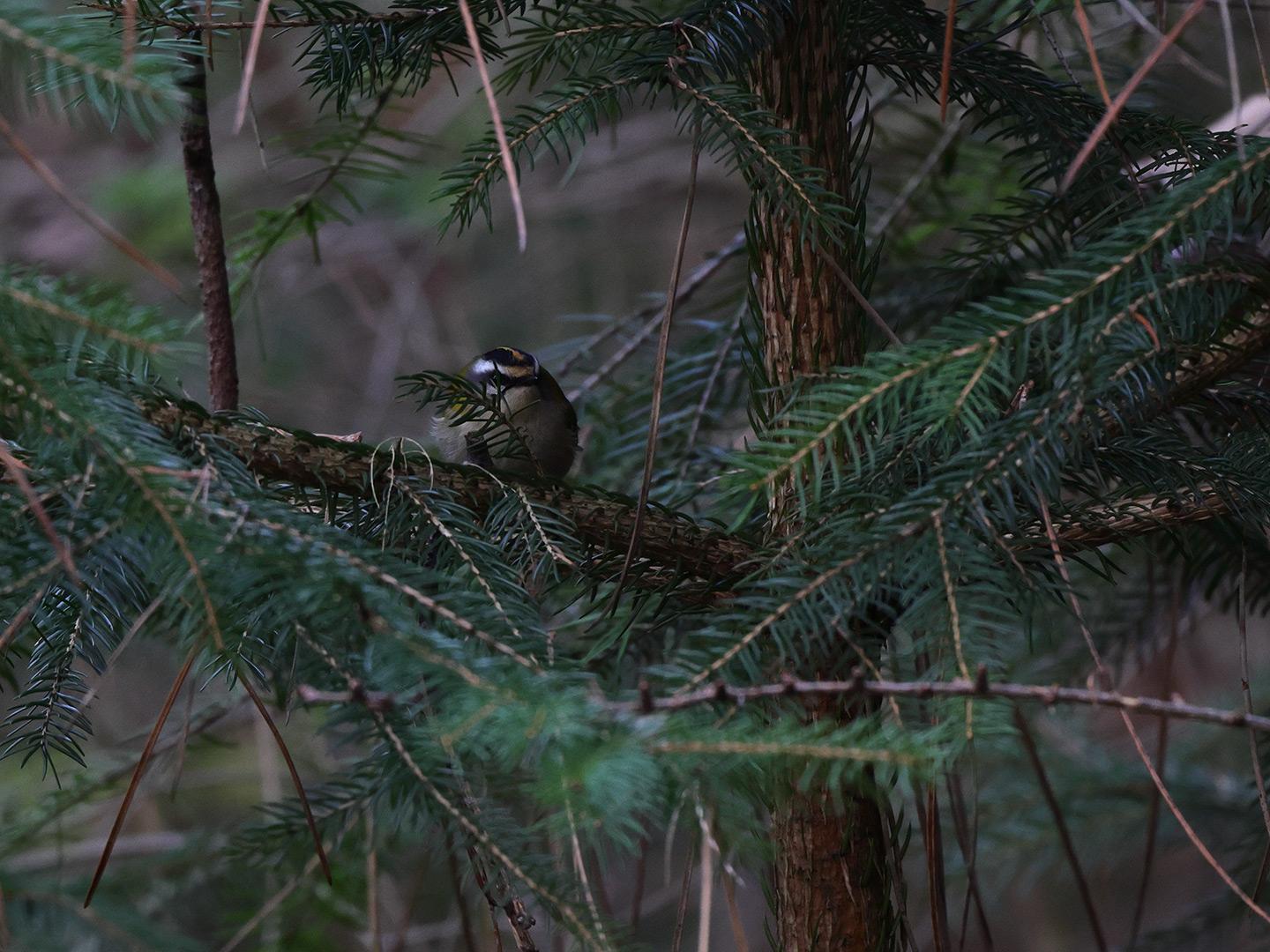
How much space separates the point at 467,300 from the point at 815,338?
4.01 m

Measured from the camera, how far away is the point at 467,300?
4.95m

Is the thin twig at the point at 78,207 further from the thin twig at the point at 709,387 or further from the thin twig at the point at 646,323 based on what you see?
the thin twig at the point at 646,323

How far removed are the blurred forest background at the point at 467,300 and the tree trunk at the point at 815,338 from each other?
0.56 metres

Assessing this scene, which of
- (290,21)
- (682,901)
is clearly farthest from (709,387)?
(682,901)

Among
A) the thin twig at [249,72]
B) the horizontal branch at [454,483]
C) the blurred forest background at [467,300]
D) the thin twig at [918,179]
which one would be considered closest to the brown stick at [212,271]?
the blurred forest background at [467,300]

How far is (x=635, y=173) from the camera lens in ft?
13.4

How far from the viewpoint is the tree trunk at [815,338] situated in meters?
1.00

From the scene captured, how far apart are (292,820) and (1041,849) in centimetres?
189

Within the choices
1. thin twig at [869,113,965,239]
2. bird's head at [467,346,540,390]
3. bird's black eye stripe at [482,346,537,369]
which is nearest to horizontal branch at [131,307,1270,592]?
thin twig at [869,113,965,239]

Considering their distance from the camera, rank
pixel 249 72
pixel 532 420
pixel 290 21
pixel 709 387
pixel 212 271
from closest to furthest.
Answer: pixel 249 72 → pixel 290 21 → pixel 212 271 → pixel 709 387 → pixel 532 420

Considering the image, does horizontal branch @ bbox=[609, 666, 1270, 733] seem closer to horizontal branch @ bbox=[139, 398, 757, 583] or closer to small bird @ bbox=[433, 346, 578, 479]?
horizontal branch @ bbox=[139, 398, 757, 583]

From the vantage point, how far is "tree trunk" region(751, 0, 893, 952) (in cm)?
100

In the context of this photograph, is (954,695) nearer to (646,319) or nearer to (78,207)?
(78,207)

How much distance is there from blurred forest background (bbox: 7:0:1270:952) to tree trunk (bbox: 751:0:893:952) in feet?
1.84
